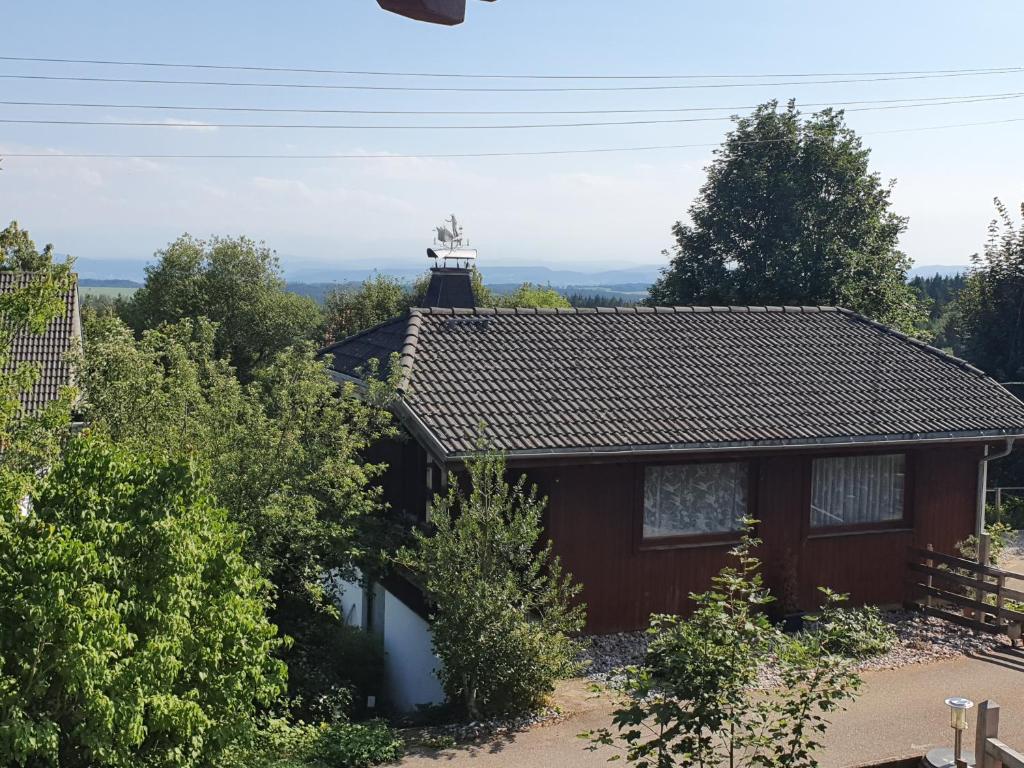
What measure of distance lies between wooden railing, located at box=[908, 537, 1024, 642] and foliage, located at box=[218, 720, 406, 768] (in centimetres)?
807

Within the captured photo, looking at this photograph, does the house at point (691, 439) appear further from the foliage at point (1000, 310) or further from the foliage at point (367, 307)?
the foliage at point (367, 307)

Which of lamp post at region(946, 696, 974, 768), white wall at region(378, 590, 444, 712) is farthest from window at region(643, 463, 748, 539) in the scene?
lamp post at region(946, 696, 974, 768)

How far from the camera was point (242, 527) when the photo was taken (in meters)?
10.7

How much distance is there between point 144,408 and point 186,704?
486cm

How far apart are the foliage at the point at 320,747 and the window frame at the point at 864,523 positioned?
6587 mm

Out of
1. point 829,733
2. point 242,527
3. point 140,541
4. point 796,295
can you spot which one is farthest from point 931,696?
point 796,295

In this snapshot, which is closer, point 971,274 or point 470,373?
point 470,373

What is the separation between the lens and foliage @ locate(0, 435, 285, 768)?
6777 mm

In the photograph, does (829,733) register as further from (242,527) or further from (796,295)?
(796,295)

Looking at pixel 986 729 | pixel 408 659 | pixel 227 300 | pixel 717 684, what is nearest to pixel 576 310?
pixel 408 659

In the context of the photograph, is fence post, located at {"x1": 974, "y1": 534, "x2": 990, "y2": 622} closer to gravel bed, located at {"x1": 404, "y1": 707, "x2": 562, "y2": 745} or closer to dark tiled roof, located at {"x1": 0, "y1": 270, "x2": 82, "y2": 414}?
gravel bed, located at {"x1": 404, "y1": 707, "x2": 562, "y2": 745}

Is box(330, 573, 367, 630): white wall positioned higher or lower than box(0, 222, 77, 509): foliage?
lower

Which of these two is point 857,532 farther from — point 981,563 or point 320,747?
point 320,747

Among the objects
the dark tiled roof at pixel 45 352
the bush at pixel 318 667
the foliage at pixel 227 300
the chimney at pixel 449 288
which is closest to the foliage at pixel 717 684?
the bush at pixel 318 667
